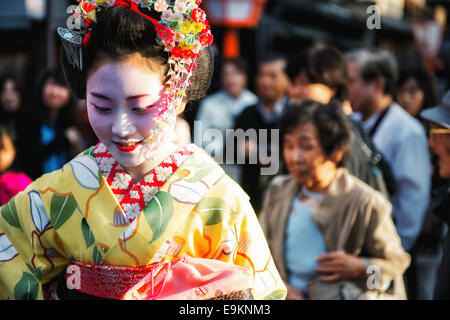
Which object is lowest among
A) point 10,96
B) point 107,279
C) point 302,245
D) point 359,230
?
point 302,245

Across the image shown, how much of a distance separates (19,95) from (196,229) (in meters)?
4.66

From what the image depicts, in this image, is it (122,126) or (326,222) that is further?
(326,222)

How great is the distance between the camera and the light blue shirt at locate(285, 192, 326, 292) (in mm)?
2975

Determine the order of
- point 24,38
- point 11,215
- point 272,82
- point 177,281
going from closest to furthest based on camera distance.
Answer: point 177,281
point 11,215
point 272,82
point 24,38

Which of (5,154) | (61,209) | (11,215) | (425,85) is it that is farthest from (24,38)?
(61,209)

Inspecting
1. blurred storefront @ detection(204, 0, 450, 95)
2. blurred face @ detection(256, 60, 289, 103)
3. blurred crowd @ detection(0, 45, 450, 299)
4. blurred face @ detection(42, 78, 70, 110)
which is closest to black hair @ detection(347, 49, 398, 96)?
blurred crowd @ detection(0, 45, 450, 299)

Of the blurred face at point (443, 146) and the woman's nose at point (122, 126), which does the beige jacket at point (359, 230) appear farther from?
the woman's nose at point (122, 126)

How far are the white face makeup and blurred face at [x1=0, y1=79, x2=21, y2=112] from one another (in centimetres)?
434

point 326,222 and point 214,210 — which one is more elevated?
point 214,210

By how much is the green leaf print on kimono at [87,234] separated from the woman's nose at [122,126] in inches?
13.7

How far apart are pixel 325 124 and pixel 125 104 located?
1601 millimetres

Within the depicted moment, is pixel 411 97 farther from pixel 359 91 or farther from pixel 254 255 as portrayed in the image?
pixel 254 255

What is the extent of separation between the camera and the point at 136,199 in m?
1.99
